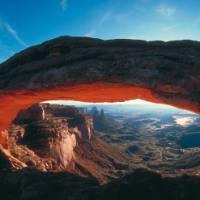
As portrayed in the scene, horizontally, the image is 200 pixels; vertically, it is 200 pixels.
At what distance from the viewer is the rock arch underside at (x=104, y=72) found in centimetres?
1596

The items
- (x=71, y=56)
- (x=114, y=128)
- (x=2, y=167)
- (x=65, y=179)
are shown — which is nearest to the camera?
(x=71, y=56)

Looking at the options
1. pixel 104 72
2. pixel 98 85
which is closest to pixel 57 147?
pixel 98 85

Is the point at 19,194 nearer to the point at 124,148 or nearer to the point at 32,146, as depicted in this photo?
the point at 32,146

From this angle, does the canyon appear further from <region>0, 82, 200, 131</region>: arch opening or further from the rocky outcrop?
the rocky outcrop

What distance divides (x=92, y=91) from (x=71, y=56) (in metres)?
2.55

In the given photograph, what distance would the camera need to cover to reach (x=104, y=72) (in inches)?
669

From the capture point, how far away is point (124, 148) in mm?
76812

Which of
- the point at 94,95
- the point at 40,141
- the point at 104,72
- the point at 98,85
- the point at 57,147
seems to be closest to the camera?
the point at 104,72

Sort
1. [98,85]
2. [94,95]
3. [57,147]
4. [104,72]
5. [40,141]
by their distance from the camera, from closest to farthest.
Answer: [104,72] → [98,85] → [94,95] → [40,141] → [57,147]

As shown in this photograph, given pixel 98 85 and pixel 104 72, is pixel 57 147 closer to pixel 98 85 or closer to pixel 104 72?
pixel 98 85

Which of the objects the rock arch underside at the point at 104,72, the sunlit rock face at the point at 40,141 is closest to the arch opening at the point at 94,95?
the rock arch underside at the point at 104,72

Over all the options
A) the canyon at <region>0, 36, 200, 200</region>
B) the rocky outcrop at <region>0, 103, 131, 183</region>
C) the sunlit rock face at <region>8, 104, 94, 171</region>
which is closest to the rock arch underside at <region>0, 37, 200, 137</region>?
the canyon at <region>0, 36, 200, 200</region>

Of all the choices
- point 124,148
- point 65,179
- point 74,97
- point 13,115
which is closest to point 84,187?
point 65,179

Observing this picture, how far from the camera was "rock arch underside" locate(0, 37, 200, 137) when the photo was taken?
16.0 meters
